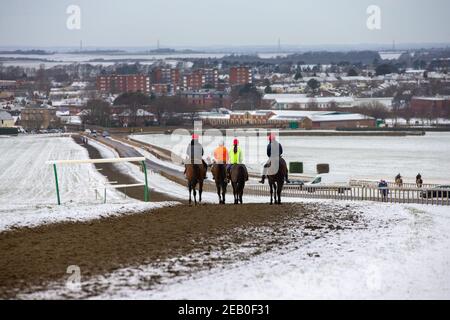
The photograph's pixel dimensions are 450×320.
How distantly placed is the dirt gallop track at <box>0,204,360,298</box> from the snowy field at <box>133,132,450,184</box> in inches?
1244

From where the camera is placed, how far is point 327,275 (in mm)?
14094

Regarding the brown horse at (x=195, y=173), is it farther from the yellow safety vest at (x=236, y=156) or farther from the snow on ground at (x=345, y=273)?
the snow on ground at (x=345, y=273)

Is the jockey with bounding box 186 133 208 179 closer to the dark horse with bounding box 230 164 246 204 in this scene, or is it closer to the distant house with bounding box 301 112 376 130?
the dark horse with bounding box 230 164 246 204

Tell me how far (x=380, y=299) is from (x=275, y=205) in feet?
31.2

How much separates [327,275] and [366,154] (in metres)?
68.7

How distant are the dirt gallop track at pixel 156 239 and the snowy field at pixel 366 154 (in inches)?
1244

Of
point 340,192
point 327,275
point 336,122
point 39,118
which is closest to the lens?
point 327,275

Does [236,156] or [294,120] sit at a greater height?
[236,156]

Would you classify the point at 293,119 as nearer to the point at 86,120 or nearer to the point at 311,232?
the point at 86,120

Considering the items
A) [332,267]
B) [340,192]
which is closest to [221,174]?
[332,267]

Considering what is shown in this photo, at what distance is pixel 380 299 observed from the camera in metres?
12.8

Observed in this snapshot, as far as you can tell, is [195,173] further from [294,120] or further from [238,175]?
[294,120]
